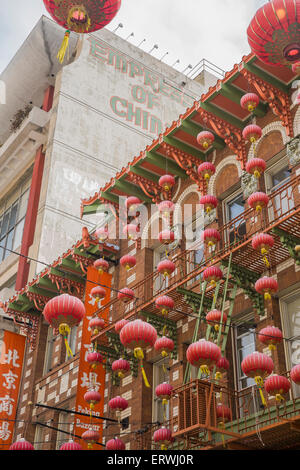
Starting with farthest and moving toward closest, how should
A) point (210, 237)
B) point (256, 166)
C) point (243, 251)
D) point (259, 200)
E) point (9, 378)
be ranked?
point (9, 378) < point (210, 237) < point (243, 251) < point (256, 166) < point (259, 200)

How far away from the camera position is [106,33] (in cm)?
4075

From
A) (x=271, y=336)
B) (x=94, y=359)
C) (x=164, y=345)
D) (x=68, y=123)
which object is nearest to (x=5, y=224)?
(x=68, y=123)

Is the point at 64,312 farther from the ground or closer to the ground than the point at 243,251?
closer to the ground

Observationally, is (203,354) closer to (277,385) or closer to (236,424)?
(277,385)

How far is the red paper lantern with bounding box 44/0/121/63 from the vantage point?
48.4 feet

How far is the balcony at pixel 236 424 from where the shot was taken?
1338 centimetres

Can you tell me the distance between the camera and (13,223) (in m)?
39.1

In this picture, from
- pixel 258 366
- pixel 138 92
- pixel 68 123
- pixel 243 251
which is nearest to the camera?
pixel 258 366

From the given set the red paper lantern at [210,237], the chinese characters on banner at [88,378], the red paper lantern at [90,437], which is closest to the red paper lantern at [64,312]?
the chinese characters on banner at [88,378]

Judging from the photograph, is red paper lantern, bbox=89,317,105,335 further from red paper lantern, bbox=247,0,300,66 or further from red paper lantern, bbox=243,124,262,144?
red paper lantern, bbox=247,0,300,66

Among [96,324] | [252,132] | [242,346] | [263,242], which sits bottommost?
[242,346]

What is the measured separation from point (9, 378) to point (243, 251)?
14.1 metres
